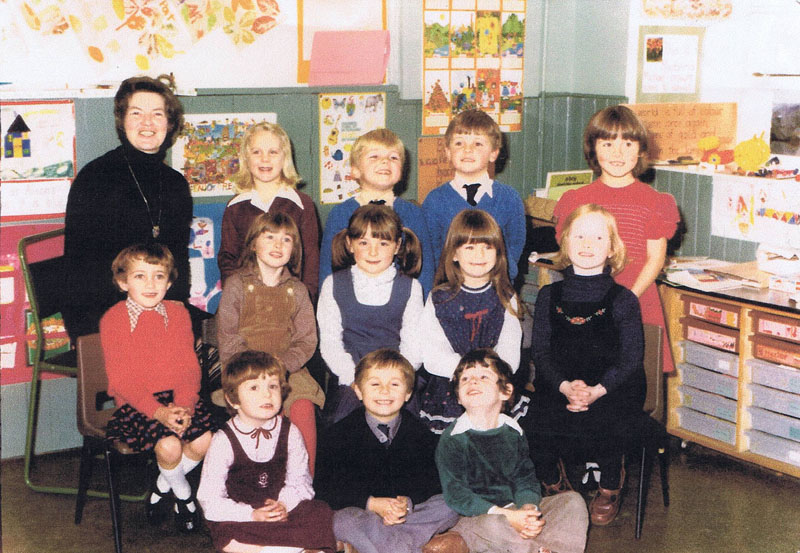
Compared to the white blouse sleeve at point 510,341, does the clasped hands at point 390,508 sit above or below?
below

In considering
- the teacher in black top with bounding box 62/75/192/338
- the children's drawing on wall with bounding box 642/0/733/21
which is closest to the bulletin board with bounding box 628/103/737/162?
the children's drawing on wall with bounding box 642/0/733/21

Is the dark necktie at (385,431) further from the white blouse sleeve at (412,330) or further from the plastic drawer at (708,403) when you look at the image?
the plastic drawer at (708,403)

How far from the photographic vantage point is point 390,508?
9.40 feet

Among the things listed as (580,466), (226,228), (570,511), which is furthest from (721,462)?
(226,228)

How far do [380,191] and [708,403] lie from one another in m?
1.73

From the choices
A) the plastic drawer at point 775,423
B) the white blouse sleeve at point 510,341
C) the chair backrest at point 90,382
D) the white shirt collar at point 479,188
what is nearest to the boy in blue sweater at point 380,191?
the white shirt collar at point 479,188

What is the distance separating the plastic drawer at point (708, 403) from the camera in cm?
394

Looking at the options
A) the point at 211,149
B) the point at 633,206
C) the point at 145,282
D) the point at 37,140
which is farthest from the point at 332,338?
the point at 37,140

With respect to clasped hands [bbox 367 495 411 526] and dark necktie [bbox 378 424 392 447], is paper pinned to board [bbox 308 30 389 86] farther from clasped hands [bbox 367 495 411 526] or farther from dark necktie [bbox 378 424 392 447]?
clasped hands [bbox 367 495 411 526]

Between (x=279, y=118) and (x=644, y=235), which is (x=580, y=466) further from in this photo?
(x=279, y=118)

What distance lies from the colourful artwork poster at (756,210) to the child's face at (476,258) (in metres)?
1.63

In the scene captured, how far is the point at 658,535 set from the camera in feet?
11.0

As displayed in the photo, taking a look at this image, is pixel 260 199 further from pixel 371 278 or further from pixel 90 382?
pixel 90 382

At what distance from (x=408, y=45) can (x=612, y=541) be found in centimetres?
246
